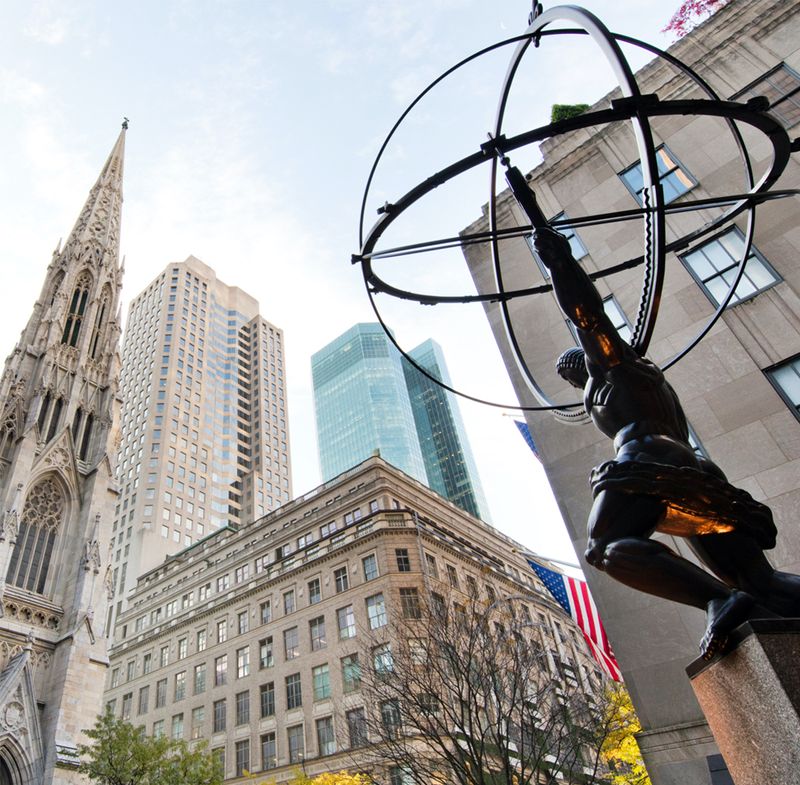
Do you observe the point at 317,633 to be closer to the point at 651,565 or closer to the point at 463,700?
the point at 463,700

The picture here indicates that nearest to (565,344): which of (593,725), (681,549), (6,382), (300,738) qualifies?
(681,549)

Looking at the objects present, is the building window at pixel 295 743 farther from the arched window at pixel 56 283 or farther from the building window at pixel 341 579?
the arched window at pixel 56 283

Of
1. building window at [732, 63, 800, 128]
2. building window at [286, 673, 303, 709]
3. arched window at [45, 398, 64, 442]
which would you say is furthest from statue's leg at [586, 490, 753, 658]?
building window at [286, 673, 303, 709]

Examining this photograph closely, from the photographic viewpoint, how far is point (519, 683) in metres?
15.6

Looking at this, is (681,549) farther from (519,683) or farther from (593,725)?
(593,725)

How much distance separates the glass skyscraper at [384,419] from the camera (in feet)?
461

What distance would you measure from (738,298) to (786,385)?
9.52 ft

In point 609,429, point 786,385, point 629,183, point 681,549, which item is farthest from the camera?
point 629,183

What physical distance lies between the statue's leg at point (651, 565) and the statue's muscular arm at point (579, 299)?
138 centimetres

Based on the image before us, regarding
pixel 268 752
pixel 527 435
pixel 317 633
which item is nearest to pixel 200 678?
pixel 268 752

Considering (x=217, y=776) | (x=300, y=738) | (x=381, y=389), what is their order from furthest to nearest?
(x=381, y=389), (x=300, y=738), (x=217, y=776)

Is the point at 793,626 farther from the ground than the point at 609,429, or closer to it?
closer to it

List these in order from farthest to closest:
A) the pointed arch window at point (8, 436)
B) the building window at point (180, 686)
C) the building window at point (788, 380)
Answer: the building window at point (180, 686), the pointed arch window at point (8, 436), the building window at point (788, 380)

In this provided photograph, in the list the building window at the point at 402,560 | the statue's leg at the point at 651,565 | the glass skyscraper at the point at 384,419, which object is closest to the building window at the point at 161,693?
the building window at the point at 402,560
